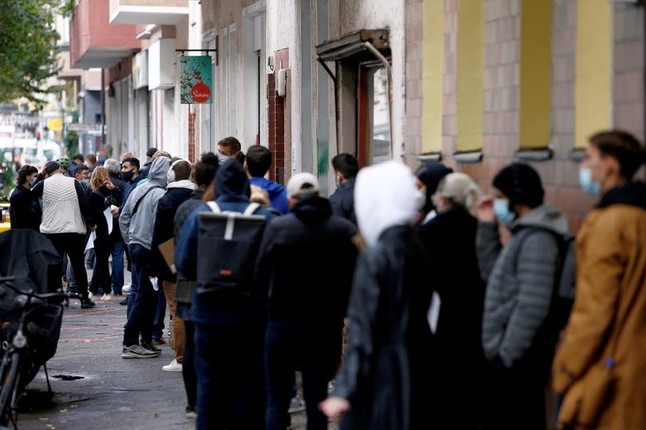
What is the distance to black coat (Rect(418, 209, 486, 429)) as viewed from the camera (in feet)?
27.2

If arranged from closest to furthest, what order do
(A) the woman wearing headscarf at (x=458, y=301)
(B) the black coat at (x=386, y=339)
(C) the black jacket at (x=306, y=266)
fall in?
(B) the black coat at (x=386, y=339), (A) the woman wearing headscarf at (x=458, y=301), (C) the black jacket at (x=306, y=266)

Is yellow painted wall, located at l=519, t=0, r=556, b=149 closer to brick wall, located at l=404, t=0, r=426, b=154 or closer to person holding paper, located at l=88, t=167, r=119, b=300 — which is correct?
brick wall, located at l=404, t=0, r=426, b=154

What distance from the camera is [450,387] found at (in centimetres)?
830

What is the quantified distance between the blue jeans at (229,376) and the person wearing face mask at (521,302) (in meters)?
1.95

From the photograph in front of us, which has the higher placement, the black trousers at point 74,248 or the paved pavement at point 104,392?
the black trousers at point 74,248

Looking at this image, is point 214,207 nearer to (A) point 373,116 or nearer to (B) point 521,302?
(B) point 521,302

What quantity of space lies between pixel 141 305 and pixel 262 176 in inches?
124

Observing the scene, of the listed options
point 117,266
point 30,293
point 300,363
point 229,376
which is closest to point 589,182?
point 300,363

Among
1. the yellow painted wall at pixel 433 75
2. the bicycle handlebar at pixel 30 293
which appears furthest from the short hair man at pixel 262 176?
the bicycle handlebar at pixel 30 293

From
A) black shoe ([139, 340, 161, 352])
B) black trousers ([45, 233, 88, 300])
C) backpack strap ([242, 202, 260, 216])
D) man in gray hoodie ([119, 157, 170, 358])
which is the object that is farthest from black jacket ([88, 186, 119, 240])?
backpack strap ([242, 202, 260, 216])

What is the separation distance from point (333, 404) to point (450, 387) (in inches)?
66.4

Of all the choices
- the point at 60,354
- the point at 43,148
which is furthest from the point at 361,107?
the point at 43,148

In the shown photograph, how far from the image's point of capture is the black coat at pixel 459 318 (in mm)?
8297

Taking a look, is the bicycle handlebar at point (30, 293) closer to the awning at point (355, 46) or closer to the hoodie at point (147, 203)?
the hoodie at point (147, 203)
